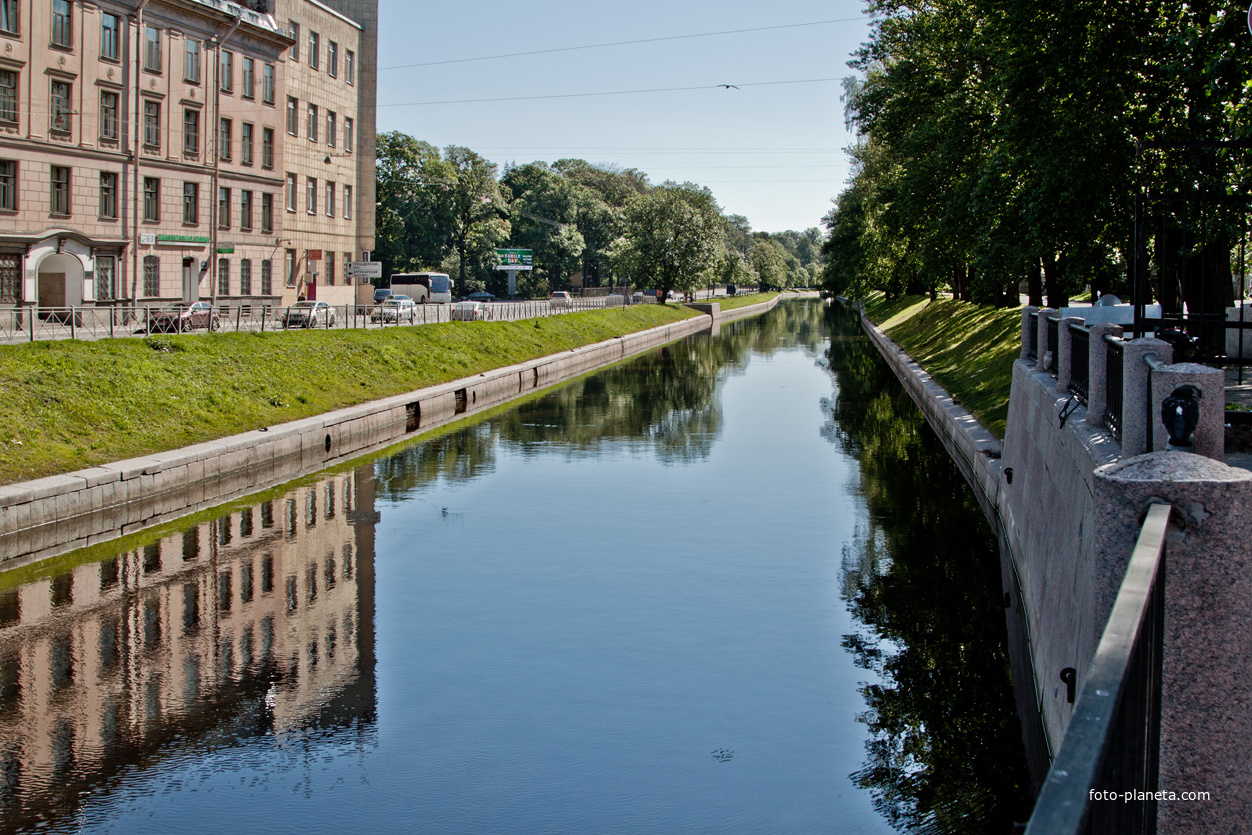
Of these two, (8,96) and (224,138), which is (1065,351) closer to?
(8,96)

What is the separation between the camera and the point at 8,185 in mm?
A: 39656

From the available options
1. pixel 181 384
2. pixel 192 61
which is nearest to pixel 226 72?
pixel 192 61

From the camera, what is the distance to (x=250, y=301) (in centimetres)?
5341

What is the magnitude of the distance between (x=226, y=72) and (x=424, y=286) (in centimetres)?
2113

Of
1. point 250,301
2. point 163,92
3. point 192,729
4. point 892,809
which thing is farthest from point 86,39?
point 892,809

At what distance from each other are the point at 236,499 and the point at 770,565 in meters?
9.03

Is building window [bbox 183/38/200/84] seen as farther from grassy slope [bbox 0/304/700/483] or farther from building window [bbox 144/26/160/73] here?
grassy slope [bbox 0/304/700/483]

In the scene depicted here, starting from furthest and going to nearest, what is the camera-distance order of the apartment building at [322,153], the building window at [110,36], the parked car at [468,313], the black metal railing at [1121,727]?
the apartment building at [322,153]
the parked car at [468,313]
the building window at [110,36]
the black metal railing at [1121,727]

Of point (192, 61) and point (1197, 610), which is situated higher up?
point (192, 61)

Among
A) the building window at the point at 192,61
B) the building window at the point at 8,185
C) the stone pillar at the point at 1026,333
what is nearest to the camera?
the stone pillar at the point at 1026,333

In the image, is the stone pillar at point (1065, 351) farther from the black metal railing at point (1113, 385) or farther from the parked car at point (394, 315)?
the parked car at point (394, 315)

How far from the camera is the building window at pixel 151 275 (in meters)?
46.1

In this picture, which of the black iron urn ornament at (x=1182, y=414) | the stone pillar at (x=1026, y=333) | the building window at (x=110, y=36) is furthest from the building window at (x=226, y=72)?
the black iron urn ornament at (x=1182, y=414)

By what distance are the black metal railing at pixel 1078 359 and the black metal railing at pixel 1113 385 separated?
4.93 ft
